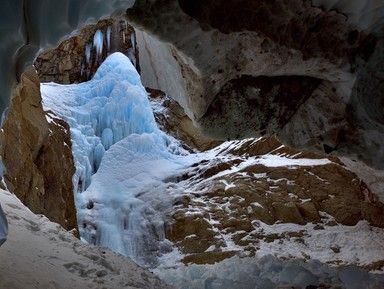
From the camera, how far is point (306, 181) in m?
9.44

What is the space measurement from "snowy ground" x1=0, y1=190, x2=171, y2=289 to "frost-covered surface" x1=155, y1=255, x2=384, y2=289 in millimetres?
4085

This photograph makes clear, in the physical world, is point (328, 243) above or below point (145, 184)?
below

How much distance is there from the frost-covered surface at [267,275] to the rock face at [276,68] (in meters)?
3.98

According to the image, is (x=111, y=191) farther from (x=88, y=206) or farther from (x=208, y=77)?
(x=208, y=77)

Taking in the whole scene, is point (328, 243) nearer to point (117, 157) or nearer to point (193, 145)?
point (193, 145)

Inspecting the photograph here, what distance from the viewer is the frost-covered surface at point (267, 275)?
305 inches

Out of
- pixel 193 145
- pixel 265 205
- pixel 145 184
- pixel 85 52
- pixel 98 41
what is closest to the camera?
pixel 265 205

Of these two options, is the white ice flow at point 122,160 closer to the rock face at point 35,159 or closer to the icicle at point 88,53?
the rock face at point 35,159

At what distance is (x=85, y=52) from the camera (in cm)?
1448

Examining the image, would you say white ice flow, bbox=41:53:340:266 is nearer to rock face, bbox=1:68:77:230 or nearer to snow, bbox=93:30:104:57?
rock face, bbox=1:68:77:230

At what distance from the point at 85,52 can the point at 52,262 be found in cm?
1208

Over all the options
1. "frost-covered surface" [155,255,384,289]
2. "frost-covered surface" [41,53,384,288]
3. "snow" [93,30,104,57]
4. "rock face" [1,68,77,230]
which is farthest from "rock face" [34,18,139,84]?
"frost-covered surface" [155,255,384,289]

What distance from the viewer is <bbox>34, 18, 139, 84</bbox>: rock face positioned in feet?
45.5

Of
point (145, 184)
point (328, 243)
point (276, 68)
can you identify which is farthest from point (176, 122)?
point (276, 68)
